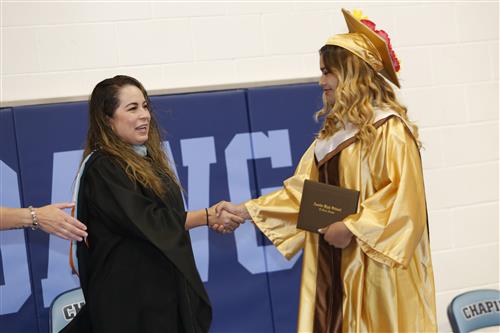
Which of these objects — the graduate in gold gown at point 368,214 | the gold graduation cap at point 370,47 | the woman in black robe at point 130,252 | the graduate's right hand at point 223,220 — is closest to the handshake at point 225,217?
the graduate's right hand at point 223,220

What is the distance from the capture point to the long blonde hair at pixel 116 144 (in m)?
3.04

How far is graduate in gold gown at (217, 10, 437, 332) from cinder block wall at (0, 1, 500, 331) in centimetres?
116

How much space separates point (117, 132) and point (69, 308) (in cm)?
109

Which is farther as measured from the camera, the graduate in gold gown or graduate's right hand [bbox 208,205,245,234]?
graduate's right hand [bbox 208,205,245,234]

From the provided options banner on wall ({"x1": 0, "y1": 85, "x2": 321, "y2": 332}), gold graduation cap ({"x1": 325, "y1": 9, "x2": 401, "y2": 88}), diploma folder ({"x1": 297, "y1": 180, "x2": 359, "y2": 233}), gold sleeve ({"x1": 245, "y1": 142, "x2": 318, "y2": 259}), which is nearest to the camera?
diploma folder ({"x1": 297, "y1": 180, "x2": 359, "y2": 233})

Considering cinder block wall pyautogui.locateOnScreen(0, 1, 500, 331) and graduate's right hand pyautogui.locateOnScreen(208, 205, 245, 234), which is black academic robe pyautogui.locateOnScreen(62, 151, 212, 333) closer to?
graduate's right hand pyautogui.locateOnScreen(208, 205, 245, 234)

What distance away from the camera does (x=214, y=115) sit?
4.30 meters

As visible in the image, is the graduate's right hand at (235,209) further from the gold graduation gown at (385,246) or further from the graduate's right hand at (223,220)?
the gold graduation gown at (385,246)

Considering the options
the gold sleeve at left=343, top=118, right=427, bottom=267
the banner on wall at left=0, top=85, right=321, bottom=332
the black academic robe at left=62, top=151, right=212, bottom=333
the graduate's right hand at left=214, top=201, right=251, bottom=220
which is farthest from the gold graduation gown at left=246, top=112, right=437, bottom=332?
the banner on wall at left=0, top=85, right=321, bottom=332

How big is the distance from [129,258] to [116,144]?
53 cm

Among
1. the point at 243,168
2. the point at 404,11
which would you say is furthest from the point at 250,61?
the point at 404,11

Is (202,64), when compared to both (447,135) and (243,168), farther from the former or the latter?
(447,135)

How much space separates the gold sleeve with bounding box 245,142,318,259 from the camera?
3.54 m

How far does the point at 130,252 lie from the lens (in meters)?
2.96
